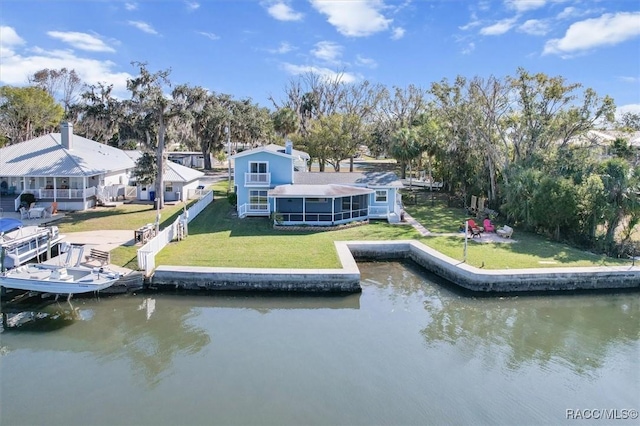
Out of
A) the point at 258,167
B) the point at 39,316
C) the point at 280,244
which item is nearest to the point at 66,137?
the point at 258,167

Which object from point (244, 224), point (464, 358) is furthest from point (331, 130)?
point (464, 358)

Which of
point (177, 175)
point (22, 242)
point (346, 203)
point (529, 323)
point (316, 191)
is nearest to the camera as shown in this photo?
point (529, 323)

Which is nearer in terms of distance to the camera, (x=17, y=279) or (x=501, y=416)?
(x=501, y=416)

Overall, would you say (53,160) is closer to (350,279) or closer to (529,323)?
(350,279)

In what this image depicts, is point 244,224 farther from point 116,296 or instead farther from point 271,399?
point 271,399

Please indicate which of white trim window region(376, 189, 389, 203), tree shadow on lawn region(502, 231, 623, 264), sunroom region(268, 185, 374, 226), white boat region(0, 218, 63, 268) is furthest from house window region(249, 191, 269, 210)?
tree shadow on lawn region(502, 231, 623, 264)

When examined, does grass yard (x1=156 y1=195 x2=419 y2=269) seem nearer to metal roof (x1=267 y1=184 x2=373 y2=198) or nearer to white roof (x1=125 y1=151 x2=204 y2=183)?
metal roof (x1=267 y1=184 x2=373 y2=198)
